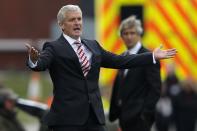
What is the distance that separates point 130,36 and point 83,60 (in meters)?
1.71

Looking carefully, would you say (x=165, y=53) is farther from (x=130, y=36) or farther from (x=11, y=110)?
(x=11, y=110)

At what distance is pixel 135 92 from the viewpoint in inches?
378

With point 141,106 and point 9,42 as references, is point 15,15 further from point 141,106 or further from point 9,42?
point 141,106

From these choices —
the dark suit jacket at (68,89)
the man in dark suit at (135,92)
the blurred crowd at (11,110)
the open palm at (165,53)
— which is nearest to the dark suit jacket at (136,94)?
the man in dark suit at (135,92)

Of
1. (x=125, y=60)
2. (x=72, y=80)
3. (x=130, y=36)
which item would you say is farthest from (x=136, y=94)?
(x=72, y=80)

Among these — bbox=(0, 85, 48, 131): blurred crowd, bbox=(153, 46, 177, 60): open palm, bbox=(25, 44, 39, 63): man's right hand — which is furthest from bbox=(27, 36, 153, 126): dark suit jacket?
bbox=(0, 85, 48, 131): blurred crowd

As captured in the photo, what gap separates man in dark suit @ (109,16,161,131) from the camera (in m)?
9.49

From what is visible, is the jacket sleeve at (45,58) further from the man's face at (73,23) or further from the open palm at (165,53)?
the open palm at (165,53)

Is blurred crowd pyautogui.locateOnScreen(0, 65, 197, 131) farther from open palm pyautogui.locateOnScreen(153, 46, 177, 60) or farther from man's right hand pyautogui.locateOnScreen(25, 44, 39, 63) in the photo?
man's right hand pyautogui.locateOnScreen(25, 44, 39, 63)

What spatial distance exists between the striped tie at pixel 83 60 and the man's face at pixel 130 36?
1648 mm

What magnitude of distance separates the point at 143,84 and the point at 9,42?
22894 mm

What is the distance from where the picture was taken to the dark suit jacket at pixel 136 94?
9477 millimetres

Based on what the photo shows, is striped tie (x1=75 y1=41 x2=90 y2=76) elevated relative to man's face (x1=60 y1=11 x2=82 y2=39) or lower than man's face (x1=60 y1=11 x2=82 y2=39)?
lower

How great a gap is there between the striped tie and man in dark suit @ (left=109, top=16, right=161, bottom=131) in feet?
5.25
